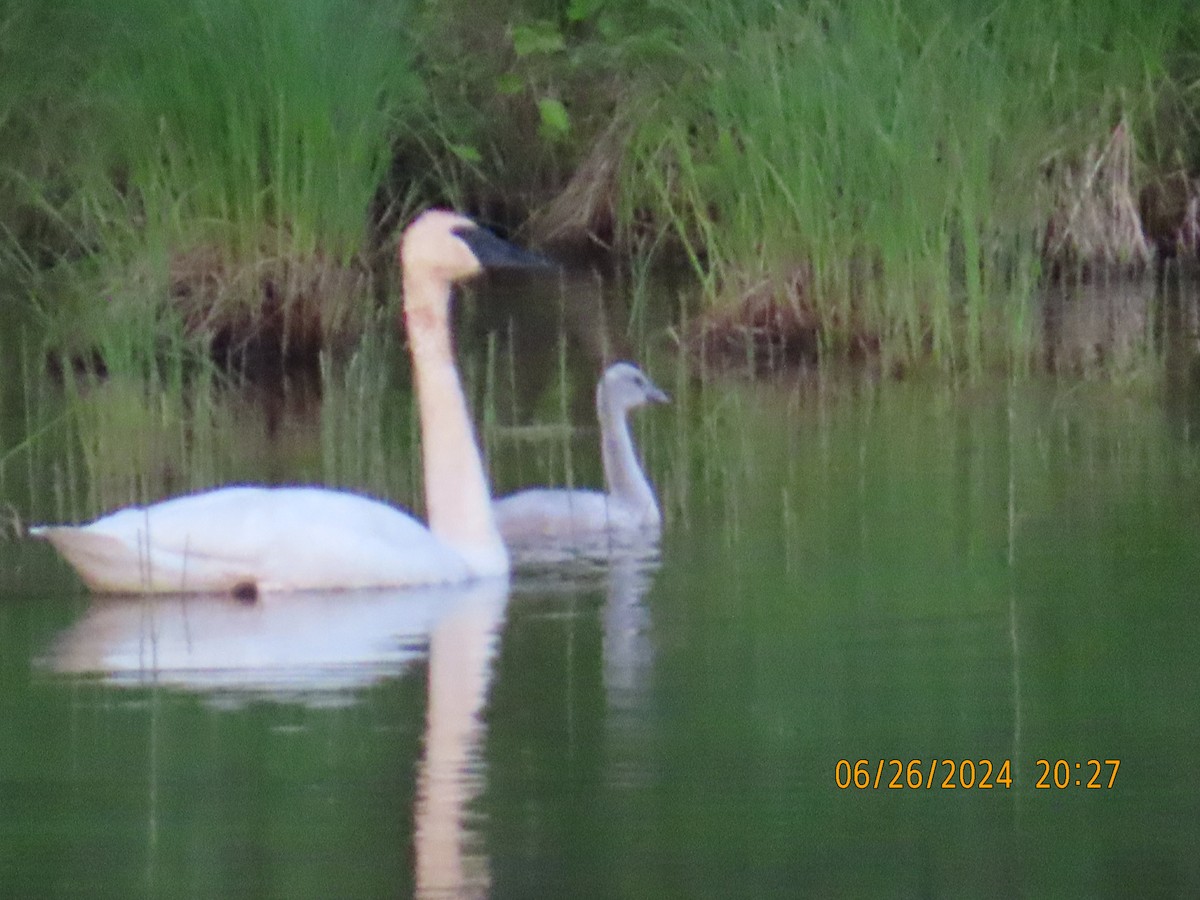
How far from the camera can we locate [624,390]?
10.5 meters

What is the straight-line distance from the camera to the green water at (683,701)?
208 inches

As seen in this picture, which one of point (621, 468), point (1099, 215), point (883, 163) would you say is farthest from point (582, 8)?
point (621, 468)

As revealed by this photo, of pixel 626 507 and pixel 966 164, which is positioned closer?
pixel 626 507

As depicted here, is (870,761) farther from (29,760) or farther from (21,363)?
(21,363)

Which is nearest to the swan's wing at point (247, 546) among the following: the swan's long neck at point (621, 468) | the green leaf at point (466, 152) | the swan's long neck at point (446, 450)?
the swan's long neck at point (446, 450)

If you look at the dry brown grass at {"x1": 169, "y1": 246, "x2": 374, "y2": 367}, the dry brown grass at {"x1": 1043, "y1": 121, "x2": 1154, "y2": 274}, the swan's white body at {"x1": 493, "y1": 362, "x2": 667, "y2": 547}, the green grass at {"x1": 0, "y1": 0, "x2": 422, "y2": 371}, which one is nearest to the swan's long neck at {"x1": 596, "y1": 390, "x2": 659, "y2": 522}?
the swan's white body at {"x1": 493, "y1": 362, "x2": 667, "y2": 547}

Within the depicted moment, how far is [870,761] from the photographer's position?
593 cm

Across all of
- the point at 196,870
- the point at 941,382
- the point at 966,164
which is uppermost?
the point at 966,164

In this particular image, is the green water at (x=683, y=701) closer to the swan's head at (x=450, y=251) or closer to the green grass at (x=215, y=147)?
the swan's head at (x=450, y=251)

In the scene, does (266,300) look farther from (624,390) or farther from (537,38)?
(537,38)

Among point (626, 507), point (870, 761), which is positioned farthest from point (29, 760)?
point (626, 507)

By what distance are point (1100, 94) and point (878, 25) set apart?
3.34 metres

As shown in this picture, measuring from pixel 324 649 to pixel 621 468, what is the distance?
2.74 metres

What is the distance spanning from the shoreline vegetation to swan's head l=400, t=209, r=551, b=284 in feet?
6.05
